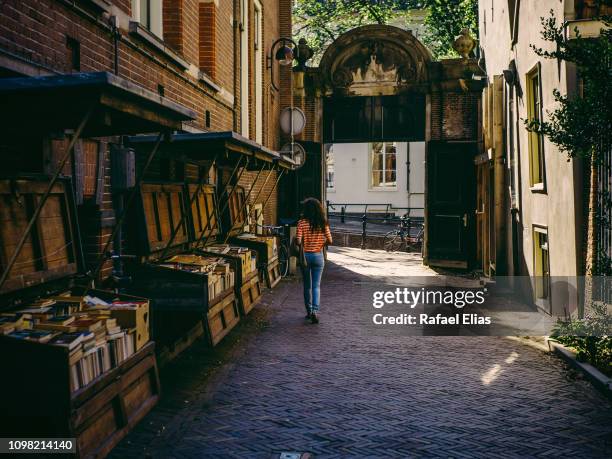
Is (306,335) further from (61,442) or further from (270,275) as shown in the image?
(61,442)

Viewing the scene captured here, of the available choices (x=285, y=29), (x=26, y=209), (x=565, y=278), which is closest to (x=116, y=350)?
(x=26, y=209)

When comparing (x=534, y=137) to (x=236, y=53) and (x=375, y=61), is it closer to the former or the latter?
(x=236, y=53)

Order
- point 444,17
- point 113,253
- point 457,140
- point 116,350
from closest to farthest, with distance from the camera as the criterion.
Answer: point 116,350 < point 113,253 < point 457,140 < point 444,17

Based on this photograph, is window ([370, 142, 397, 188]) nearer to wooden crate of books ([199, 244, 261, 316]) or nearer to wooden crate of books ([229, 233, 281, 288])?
wooden crate of books ([229, 233, 281, 288])

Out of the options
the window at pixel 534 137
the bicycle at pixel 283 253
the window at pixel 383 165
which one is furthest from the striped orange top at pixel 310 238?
the window at pixel 383 165

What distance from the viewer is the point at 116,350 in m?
4.97

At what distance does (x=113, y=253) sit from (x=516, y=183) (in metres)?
8.24

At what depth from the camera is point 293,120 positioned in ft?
62.1

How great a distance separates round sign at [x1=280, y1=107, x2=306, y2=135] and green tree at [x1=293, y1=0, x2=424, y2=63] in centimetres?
1198

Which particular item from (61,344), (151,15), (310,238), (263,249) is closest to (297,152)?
(263,249)

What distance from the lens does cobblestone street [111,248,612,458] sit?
526 centimetres

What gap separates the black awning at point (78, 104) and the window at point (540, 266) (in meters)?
8.05

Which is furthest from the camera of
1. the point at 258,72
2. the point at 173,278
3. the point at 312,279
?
the point at 258,72

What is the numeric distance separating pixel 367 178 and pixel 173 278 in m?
31.9
